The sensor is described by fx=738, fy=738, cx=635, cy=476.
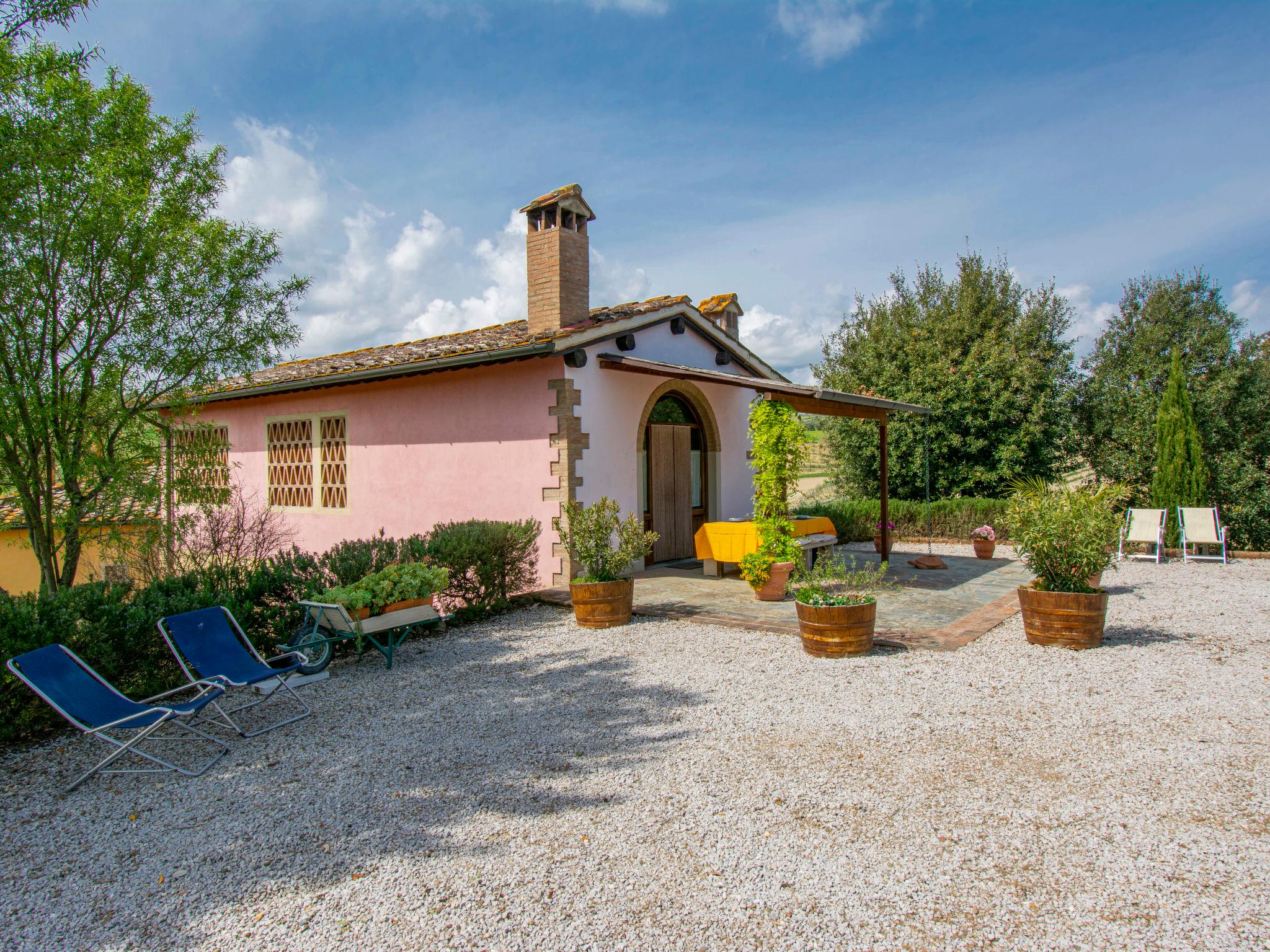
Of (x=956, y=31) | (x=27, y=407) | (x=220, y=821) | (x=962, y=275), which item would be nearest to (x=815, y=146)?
(x=956, y=31)

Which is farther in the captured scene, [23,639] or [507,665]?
[507,665]

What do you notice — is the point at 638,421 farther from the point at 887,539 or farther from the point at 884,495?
the point at 887,539

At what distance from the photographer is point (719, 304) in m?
14.5

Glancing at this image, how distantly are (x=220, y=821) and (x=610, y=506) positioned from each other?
4890 mm

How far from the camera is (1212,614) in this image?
780cm

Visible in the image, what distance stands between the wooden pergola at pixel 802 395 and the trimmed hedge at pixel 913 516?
3.43m

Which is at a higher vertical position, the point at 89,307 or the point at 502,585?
the point at 89,307

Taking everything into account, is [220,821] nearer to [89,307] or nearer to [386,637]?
[386,637]

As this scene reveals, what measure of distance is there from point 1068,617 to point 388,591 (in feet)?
19.0

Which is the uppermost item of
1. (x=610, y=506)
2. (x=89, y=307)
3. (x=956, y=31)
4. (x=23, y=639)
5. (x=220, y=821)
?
(x=956, y=31)

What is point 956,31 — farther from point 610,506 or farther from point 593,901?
point 593,901

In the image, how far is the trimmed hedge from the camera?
15.5m

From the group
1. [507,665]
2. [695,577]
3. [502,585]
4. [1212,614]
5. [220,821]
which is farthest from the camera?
[695,577]

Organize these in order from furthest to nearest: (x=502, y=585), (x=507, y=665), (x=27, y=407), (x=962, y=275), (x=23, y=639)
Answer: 1. (x=962, y=275)
2. (x=502, y=585)
3. (x=507, y=665)
4. (x=27, y=407)
5. (x=23, y=639)
